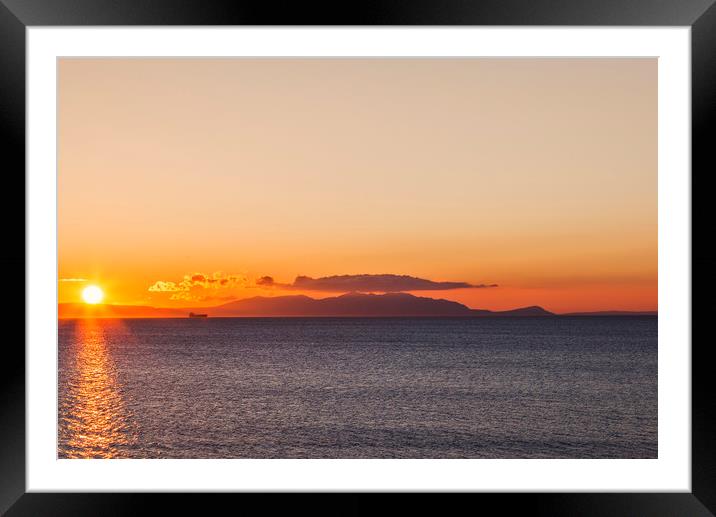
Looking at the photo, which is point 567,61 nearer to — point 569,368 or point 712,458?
point 569,368

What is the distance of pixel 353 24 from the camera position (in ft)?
5.22

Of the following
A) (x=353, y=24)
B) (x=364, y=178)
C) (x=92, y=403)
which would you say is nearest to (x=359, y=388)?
(x=364, y=178)

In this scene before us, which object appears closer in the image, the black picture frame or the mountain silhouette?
the black picture frame

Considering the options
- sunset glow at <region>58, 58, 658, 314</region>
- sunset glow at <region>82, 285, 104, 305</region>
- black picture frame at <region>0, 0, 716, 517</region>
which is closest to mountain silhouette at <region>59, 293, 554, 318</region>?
sunset glow at <region>58, 58, 658, 314</region>

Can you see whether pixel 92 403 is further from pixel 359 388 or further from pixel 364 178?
pixel 364 178

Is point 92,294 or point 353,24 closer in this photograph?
point 353,24

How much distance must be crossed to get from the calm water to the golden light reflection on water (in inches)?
2.9

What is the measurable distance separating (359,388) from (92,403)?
9.74m

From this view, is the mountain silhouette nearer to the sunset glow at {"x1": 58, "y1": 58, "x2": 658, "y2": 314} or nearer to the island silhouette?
the island silhouette

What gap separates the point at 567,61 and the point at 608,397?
44.0 ft

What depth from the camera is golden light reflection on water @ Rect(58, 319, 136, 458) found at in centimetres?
2008

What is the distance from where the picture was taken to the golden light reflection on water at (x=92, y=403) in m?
20.1

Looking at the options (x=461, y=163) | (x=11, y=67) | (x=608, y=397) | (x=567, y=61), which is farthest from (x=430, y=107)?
(x=11, y=67)

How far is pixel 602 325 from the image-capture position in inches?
1118
